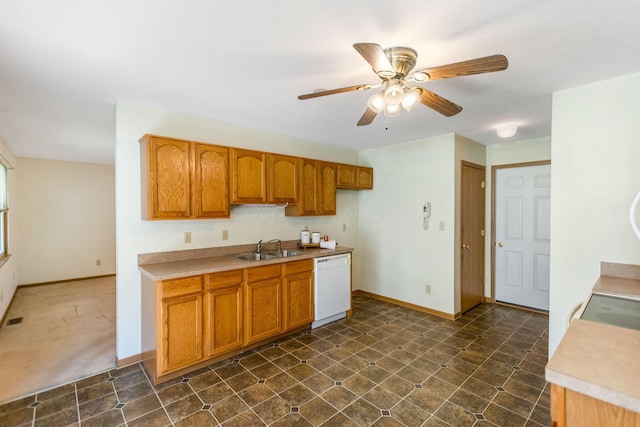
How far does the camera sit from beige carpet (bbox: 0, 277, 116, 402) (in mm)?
2479

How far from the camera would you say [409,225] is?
427cm

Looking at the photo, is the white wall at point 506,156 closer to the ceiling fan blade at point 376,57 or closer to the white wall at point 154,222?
the white wall at point 154,222

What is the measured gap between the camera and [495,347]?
3039mm

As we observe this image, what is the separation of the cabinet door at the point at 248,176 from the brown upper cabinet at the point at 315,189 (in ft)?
1.77

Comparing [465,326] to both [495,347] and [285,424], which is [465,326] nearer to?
[495,347]

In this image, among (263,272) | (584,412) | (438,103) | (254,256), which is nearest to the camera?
(584,412)

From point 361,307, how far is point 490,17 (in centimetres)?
367

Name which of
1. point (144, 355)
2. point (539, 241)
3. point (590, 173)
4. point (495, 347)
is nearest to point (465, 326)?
point (495, 347)

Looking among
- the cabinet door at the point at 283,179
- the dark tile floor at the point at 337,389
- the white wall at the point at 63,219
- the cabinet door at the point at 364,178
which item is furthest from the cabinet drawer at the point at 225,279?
the white wall at the point at 63,219

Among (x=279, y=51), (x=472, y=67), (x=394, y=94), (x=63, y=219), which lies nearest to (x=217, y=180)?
(x=279, y=51)

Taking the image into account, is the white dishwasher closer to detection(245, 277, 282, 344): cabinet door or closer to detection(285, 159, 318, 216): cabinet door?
detection(245, 277, 282, 344): cabinet door

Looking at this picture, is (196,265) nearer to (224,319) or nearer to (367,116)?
(224,319)

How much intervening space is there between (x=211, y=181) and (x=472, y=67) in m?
2.36

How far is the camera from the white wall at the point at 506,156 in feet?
13.0
